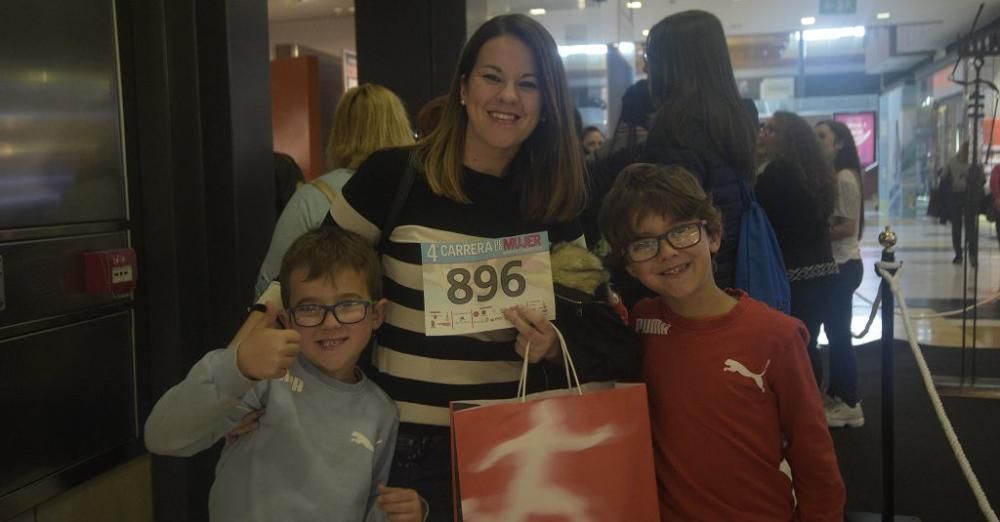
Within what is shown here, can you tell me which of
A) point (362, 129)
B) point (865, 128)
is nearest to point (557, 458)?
point (362, 129)

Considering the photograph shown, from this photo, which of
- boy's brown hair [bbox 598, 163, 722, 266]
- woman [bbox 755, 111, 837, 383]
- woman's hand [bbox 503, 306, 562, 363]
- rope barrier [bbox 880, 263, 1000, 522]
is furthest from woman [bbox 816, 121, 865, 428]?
woman's hand [bbox 503, 306, 562, 363]

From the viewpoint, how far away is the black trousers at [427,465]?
177 centimetres

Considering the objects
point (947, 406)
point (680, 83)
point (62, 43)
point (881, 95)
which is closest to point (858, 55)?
point (881, 95)

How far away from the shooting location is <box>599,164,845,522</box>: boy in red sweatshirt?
5.82ft

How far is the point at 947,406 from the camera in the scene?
5723 mm

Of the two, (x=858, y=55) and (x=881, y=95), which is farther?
(x=881, y=95)

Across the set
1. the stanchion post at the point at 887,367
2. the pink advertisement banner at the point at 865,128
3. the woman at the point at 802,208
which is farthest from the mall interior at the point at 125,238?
the pink advertisement banner at the point at 865,128

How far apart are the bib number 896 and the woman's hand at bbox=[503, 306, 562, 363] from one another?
1.8 inches

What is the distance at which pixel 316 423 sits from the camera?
166cm

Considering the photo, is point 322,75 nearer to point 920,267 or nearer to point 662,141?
point 662,141

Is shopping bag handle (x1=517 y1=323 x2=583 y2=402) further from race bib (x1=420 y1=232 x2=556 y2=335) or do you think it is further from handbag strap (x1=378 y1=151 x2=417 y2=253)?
handbag strap (x1=378 y1=151 x2=417 y2=253)

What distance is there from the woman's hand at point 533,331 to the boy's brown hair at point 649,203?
12.0 inches

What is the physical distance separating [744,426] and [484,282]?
0.64m

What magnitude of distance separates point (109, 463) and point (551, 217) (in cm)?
156
